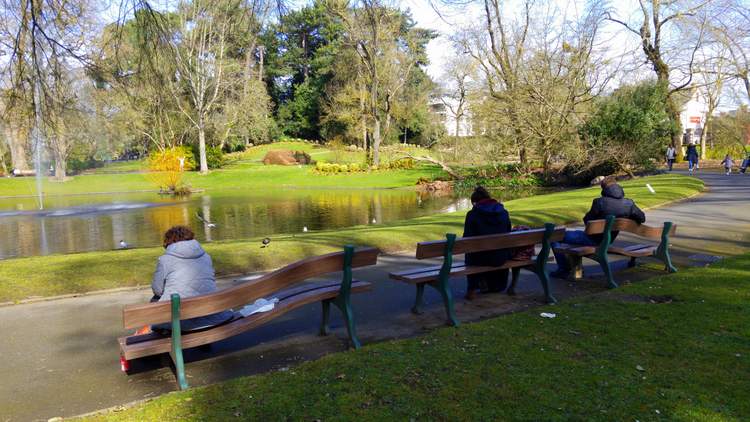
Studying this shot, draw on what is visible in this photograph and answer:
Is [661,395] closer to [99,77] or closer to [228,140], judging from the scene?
[99,77]

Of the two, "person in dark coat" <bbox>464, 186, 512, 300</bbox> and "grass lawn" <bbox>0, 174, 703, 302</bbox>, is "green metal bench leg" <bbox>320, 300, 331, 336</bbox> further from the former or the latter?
"grass lawn" <bbox>0, 174, 703, 302</bbox>

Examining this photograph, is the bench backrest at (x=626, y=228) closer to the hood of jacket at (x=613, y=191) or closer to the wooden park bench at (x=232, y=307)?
the hood of jacket at (x=613, y=191)

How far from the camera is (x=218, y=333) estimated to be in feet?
15.6

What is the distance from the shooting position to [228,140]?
6119cm

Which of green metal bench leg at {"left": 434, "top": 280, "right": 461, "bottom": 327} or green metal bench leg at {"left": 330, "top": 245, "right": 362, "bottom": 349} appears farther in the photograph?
green metal bench leg at {"left": 434, "top": 280, "right": 461, "bottom": 327}

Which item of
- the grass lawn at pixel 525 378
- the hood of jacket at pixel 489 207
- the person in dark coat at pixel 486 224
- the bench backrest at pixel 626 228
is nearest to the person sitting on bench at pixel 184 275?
the grass lawn at pixel 525 378

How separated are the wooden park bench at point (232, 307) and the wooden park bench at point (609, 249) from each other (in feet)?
11.5

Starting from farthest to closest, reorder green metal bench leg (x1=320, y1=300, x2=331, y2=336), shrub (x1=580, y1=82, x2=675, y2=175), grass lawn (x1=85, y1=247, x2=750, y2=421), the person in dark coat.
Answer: shrub (x1=580, y1=82, x2=675, y2=175) → the person in dark coat → green metal bench leg (x1=320, y1=300, x2=331, y2=336) → grass lawn (x1=85, y1=247, x2=750, y2=421)

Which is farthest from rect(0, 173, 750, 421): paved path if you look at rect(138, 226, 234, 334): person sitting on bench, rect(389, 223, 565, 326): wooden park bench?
rect(138, 226, 234, 334): person sitting on bench

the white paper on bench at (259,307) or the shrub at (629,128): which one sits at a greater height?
the shrub at (629,128)

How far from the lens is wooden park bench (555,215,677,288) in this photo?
7.45 metres

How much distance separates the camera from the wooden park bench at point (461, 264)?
5925 mm

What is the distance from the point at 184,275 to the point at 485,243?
319 cm

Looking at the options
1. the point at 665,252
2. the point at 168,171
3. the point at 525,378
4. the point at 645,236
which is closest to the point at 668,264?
the point at 665,252
